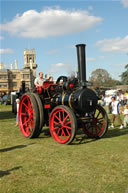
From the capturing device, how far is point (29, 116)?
6375mm

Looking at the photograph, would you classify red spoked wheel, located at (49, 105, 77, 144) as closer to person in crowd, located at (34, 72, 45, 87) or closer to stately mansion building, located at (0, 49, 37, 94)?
person in crowd, located at (34, 72, 45, 87)

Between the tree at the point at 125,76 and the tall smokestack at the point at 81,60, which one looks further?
the tree at the point at 125,76

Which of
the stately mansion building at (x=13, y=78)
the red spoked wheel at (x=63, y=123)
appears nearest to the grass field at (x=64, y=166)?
the red spoked wheel at (x=63, y=123)

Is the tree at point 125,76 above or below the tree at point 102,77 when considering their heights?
below

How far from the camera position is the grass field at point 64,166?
310 centimetres

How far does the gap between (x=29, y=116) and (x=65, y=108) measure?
5.04 ft

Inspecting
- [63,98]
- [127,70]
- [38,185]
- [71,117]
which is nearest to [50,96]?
[63,98]

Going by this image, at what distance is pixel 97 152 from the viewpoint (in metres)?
4.64

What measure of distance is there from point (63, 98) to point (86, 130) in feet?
3.76

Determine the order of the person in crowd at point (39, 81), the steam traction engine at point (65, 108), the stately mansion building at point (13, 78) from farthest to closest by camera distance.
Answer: the stately mansion building at point (13, 78) → the person in crowd at point (39, 81) → the steam traction engine at point (65, 108)

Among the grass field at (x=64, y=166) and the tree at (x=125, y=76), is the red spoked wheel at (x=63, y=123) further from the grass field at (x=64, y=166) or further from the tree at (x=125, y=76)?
the tree at (x=125, y=76)

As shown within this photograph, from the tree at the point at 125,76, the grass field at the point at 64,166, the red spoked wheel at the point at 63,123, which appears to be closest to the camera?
the grass field at the point at 64,166

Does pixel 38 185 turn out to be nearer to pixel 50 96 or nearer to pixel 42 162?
pixel 42 162

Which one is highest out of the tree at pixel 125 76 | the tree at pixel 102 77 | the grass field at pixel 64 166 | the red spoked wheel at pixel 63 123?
the tree at pixel 102 77
